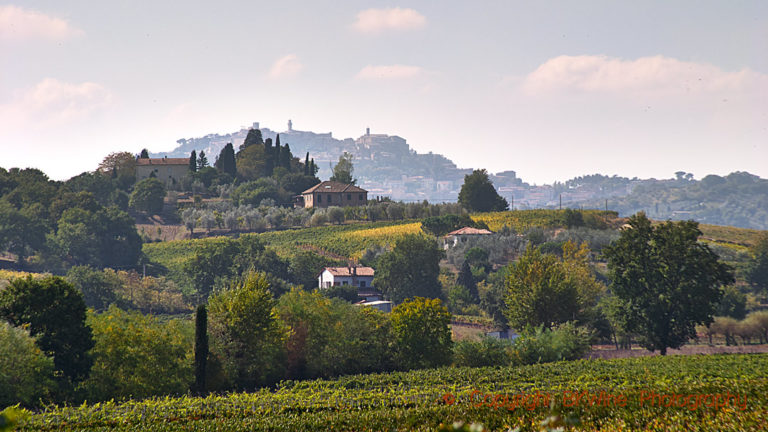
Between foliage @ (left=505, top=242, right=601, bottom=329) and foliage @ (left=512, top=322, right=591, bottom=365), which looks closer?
foliage @ (left=512, top=322, right=591, bottom=365)

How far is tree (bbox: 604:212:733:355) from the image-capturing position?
5988 centimetres

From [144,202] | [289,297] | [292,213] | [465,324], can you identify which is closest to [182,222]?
[144,202]

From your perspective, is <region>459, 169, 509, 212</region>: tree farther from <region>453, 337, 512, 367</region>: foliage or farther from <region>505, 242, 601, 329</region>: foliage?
<region>453, 337, 512, 367</region>: foliage

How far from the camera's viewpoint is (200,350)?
42438mm

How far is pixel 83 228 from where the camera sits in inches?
4186

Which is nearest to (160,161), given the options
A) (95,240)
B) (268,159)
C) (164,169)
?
(164,169)

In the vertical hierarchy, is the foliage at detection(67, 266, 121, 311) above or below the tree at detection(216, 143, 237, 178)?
below

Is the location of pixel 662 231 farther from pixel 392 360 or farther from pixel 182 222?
pixel 182 222

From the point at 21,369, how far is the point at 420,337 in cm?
2756

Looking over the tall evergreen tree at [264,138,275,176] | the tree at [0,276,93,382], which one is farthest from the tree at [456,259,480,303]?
the tall evergreen tree at [264,138,275,176]

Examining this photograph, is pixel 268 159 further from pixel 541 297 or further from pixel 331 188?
pixel 541 297

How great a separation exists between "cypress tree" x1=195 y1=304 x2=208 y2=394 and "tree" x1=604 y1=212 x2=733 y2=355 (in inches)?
1479

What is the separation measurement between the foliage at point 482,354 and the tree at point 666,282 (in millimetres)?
15078

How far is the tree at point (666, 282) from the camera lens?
59.9 m
